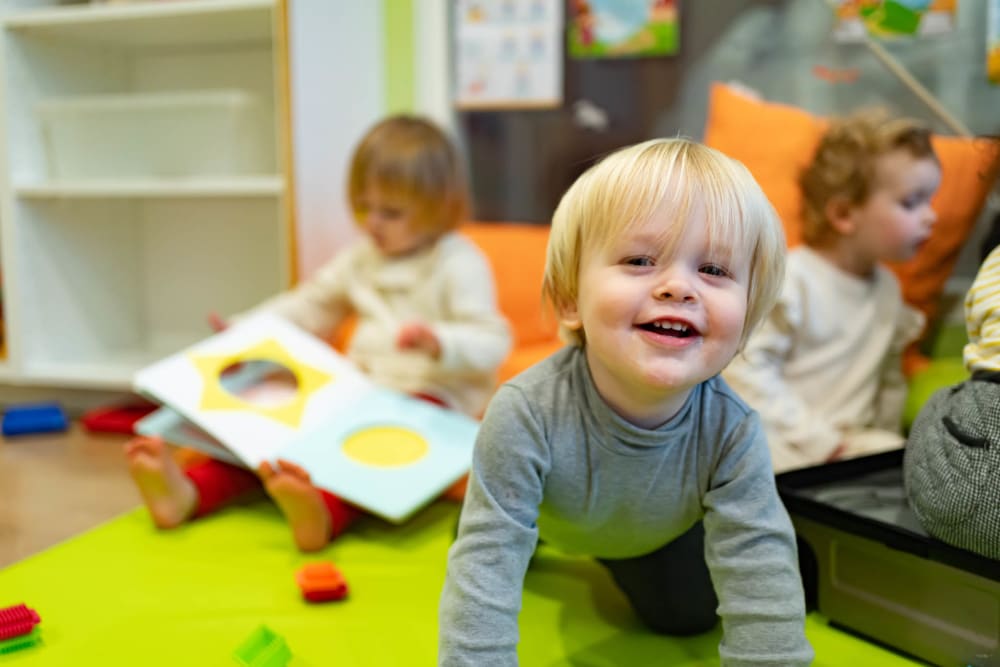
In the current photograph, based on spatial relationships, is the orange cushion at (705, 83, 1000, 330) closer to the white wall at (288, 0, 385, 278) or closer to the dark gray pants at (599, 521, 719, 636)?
the dark gray pants at (599, 521, 719, 636)

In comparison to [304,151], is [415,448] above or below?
below

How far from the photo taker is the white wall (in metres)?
1.46

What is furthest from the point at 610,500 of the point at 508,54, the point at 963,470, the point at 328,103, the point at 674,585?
the point at 508,54

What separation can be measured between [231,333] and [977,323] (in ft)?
3.22

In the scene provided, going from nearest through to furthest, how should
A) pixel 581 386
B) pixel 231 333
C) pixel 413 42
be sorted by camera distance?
pixel 581 386, pixel 231 333, pixel 413 42

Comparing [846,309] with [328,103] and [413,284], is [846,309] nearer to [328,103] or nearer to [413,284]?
[413,284]

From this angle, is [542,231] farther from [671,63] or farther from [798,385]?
[798,385]

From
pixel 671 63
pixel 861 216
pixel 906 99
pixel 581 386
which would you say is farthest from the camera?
pixel 671 63

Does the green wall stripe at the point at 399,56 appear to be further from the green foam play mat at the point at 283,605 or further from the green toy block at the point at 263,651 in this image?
the green toy block at the point at 263,651

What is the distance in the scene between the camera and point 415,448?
1.17 m

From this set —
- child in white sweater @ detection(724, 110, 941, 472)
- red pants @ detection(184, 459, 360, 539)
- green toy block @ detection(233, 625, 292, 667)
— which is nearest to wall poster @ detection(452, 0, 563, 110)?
child in white sweater @ detection(724, 110, 941, 472)

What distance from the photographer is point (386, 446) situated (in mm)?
1172

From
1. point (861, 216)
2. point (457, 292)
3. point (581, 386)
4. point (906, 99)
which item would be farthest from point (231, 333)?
point (906, 99)

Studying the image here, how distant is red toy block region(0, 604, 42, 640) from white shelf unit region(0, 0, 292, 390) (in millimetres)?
769
